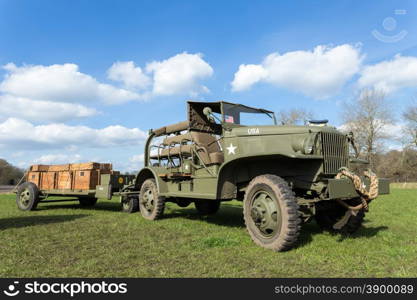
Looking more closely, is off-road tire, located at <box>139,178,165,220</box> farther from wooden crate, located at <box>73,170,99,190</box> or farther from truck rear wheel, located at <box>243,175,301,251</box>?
truck rear wheel, located at <box>243,175,301,251</box>

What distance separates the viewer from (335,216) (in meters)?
6.12

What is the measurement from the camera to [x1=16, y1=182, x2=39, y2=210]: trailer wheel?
32.4 feet

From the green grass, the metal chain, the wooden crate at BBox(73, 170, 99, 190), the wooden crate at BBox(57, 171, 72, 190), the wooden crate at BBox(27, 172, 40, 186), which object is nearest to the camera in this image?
A: the green grass

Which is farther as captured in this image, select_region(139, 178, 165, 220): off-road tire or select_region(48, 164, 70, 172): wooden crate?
select_region(48, 164, 70, 172): wooden crate

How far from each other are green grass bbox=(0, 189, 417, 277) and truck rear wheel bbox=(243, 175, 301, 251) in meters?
0.18

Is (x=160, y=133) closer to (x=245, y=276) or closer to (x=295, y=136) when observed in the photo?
(x=295, y=136)

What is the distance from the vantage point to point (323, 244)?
196 inches

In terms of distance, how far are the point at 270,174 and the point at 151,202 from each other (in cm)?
386

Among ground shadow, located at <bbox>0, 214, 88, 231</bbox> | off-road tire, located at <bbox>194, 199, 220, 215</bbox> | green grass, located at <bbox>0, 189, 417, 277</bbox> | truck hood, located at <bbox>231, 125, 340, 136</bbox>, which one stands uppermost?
truck hood, located at <bbox>231, 125, 340, 136</bbox>

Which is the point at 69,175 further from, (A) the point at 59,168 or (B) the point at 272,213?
(B) the point at 272,213

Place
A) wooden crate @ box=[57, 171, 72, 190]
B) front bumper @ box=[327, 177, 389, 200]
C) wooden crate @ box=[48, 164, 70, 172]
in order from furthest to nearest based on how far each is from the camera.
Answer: wooden crate @ box=[48, 164, 70, 172] < wooden crate @ box=[57, 171, 72, 190] < front bumper @ box=[327, 177, 389, 200]

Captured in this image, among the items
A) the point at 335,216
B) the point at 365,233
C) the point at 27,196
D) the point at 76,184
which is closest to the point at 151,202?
the point at 76,184

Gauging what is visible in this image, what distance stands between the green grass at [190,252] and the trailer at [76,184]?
2568 mm

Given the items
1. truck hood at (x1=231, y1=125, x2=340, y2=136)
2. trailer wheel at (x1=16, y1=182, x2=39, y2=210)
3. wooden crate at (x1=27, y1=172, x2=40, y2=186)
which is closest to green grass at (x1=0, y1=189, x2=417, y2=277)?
truck hood at (x1=231, y1=125, x2=340, y2=136)
